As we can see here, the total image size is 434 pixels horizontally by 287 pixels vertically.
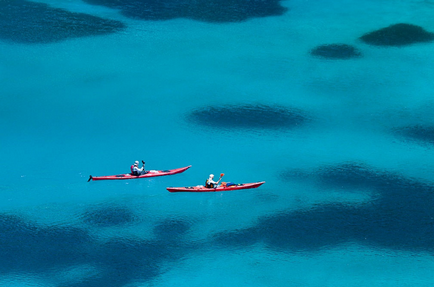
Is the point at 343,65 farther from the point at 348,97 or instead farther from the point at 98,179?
the point at 98,179

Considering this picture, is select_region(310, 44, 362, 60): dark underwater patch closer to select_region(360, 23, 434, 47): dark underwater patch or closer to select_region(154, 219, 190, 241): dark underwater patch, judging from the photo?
select_region(360, 23, 434, 47): dark underwater patch

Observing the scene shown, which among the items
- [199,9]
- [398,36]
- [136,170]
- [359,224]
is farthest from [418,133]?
[199,9]

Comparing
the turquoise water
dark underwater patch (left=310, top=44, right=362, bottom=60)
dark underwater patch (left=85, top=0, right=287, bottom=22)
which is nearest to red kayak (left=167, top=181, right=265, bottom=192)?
the turquoise water

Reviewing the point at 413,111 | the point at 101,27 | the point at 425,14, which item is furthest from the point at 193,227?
the point at 425,14

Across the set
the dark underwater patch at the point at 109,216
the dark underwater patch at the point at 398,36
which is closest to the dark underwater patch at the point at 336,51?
the dark underwater patch at the point at 398,36

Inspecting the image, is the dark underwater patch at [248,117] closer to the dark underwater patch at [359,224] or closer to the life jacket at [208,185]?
the life jacket at [208,185]

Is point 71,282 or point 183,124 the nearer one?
point 71,282

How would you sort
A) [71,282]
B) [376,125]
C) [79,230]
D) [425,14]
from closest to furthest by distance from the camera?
[71,282], [79,230], [376,125], [425,14]
